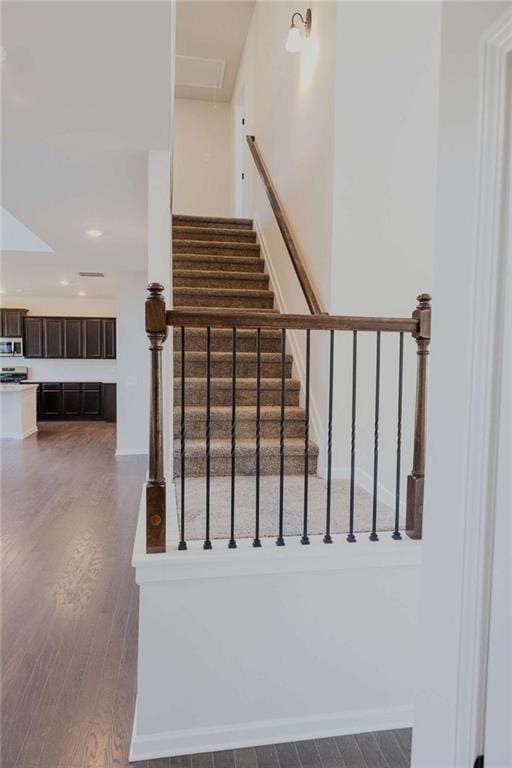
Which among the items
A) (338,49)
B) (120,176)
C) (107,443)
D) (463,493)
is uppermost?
(338,49)

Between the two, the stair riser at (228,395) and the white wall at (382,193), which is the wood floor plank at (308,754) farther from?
the stair riser at (228,395)

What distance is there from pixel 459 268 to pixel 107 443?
7.49 m

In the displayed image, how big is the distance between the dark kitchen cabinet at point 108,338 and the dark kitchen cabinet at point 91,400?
0.70 meters

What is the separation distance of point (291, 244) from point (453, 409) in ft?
9.79

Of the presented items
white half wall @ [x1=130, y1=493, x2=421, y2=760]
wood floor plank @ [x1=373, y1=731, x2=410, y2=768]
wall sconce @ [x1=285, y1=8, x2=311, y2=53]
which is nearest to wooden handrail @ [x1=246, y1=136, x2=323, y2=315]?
wall sconce @ [x1=285, y1=8, x2=311, y2=53]

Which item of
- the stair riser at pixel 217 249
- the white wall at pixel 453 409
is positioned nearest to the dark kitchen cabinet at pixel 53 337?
the stair riser at pixel 217 249

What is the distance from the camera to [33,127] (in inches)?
105

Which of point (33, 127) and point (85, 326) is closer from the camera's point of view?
point (33, 127)

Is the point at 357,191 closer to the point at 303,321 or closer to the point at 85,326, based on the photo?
the point at 303,321

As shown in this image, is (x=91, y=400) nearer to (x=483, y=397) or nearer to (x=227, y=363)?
→ (x=227, y=363)

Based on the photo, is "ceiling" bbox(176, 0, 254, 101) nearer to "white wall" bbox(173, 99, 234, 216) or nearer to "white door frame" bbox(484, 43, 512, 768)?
"white wall" bbox(173, 99, 234, 216)

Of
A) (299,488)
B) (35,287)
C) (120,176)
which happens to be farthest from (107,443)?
(299,488)

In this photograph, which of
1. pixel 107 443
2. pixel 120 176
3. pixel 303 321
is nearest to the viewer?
pixel 303 321

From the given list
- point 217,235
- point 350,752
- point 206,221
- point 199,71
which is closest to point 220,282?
point 217,235
